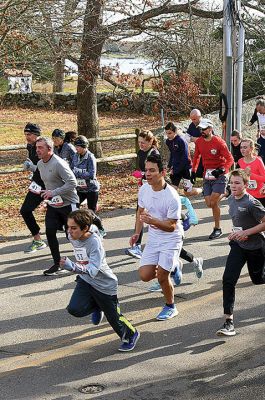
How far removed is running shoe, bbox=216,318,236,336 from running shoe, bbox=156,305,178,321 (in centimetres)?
71

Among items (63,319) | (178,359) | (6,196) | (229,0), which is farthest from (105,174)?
(178,359)

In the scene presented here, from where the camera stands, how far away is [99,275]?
7.23m

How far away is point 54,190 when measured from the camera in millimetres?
10203

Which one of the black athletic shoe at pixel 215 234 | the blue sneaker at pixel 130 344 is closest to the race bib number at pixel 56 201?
the black athletic shoe at pixel 215 234

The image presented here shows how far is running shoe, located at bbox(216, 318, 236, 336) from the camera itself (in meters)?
7.75

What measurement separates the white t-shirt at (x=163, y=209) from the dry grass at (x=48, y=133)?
5.22 m

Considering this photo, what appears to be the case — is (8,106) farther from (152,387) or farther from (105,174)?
(152,387)

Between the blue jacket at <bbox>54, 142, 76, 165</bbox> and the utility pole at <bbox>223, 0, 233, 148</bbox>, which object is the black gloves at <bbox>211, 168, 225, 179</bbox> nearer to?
the blue jacket at <bbox>54, 142, 76, 165</bbox>

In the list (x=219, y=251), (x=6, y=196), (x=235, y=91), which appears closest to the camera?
(x=219, y=251)

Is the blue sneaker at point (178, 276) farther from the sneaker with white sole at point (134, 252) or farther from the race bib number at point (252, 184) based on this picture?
the race bib number at point (252, 184)

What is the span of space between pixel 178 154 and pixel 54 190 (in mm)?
2888

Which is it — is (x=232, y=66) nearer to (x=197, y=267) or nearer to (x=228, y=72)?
(x=228, y=72)

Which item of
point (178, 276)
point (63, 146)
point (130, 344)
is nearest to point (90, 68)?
point (63, 146)

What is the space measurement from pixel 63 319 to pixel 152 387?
2.12 metres
